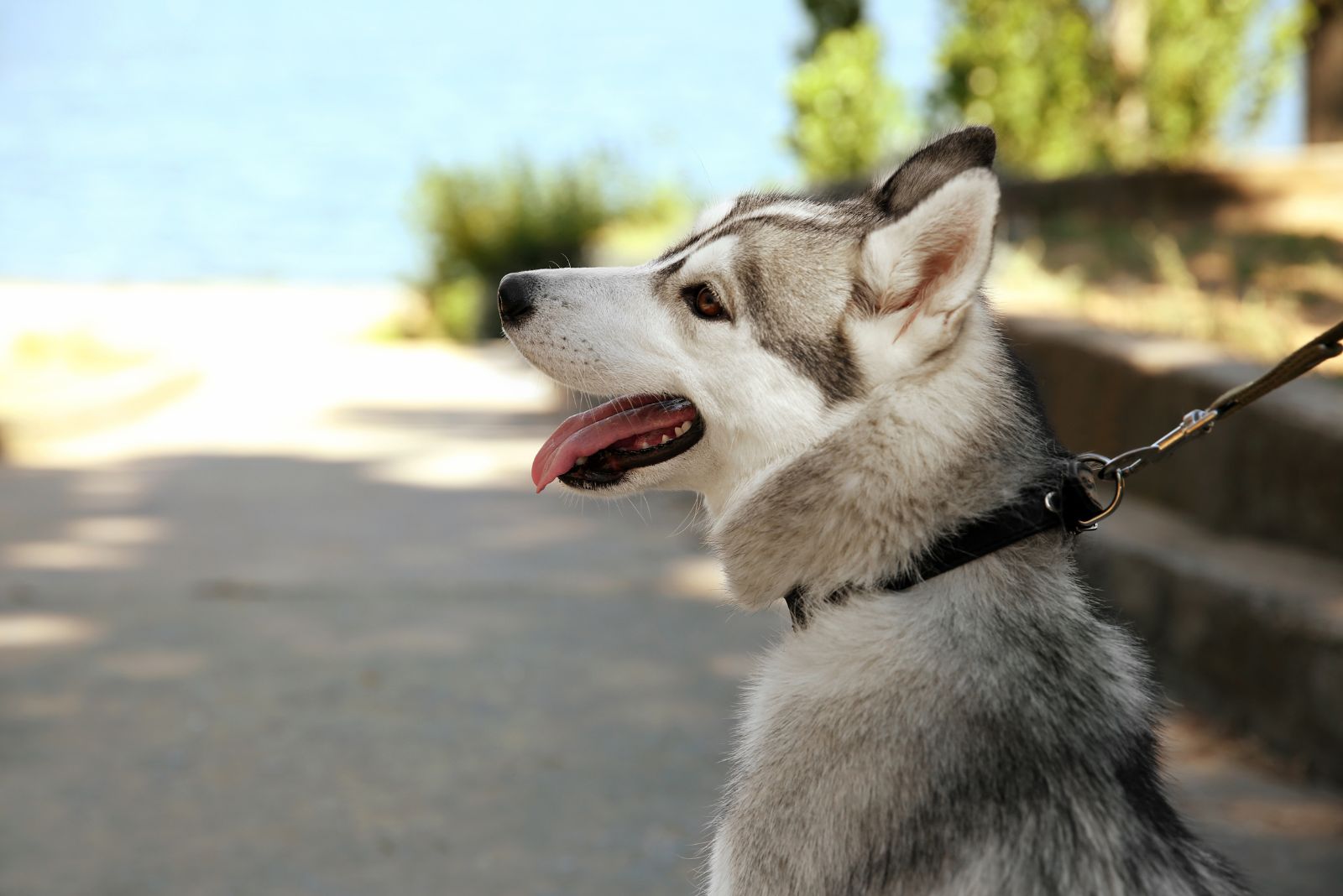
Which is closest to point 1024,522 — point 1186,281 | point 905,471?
point 905,471

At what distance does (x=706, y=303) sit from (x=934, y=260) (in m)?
0.51

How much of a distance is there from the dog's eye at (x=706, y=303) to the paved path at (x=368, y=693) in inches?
75.7

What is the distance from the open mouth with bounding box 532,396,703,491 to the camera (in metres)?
2.68

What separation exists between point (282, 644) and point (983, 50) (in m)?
11.1

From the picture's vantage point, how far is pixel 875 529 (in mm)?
2383

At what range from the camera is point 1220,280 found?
7.76m

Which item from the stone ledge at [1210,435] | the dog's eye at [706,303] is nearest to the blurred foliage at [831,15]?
the stone ledge at [1210,435]

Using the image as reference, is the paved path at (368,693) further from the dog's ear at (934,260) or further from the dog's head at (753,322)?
the dog's ear at (934,260)

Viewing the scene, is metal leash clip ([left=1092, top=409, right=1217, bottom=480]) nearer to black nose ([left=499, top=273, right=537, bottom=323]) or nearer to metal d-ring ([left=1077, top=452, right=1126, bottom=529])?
metal d-ring ([left=1077, top=452, right=1126, bottom=529])

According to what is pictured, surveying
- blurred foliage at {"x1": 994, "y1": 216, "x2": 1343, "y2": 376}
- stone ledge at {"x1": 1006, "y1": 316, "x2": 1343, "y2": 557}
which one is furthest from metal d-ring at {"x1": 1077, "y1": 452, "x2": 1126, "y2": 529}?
blurred foliage at {"x1": 994, "y1": 216, "x2": 1343, "y2": 376}

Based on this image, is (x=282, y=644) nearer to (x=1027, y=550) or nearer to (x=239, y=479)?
(x=239, y=479)

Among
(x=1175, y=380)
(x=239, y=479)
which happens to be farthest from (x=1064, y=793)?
(x=239, y=479)

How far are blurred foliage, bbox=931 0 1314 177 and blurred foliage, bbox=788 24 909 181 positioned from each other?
923 mm

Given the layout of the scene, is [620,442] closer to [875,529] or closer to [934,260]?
[875,529]
